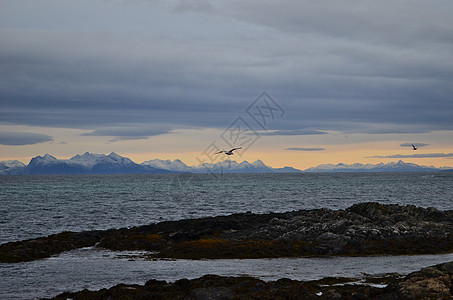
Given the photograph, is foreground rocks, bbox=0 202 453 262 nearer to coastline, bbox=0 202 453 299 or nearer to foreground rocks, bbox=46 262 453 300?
coastline, bbox=0 202 453 299

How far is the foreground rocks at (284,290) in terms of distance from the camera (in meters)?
16.8

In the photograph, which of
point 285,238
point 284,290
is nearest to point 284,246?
point 285,238

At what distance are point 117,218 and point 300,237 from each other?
31157 millimetres

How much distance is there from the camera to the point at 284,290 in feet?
59.2

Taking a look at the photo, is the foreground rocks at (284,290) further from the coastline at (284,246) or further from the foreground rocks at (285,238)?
the foreground rocks at (285,238)

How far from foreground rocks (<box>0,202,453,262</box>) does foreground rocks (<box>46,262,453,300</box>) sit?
34.3ft

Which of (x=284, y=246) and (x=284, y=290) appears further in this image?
(x=284, y=246)

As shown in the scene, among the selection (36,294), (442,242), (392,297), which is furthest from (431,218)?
(36,294)

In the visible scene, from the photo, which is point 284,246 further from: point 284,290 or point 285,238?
point 284,290

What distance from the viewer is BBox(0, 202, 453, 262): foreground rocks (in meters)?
30.3

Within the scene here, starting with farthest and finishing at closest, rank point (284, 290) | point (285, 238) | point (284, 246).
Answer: point (285, 238) < point (284, 246) < point (284, 290)

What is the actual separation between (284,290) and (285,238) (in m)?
14.8

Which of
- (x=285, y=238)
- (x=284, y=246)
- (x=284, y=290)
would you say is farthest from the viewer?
(x=285, y=238)

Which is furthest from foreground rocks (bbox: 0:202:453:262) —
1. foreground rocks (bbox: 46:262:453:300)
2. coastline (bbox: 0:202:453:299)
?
foreground rocks (bbox: 46:262:453:300)
